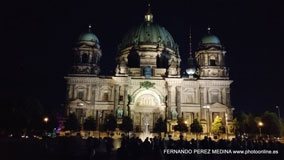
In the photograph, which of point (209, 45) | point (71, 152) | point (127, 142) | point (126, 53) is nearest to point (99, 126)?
point (126, 53)

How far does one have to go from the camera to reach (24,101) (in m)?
55.6

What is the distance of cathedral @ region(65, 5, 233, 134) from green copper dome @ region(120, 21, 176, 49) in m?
9.23

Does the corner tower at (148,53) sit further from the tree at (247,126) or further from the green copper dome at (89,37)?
the tree at (247,126)

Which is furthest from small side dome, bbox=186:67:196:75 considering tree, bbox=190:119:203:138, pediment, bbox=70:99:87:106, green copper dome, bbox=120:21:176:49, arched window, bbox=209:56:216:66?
pediment, bbox=70:99:87:106

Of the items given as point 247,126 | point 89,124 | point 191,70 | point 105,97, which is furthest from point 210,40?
point 89,124

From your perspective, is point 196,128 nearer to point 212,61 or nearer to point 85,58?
point 212,61

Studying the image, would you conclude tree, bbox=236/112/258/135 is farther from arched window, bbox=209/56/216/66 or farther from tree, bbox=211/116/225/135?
arched window, bbox=209/56/216/66

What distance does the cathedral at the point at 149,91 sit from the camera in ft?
185

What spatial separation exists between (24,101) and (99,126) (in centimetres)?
1472

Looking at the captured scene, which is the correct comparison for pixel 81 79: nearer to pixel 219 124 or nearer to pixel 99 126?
pixel 99 126

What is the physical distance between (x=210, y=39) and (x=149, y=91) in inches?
724

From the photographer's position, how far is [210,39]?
212ft

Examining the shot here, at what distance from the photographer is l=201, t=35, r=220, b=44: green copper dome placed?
64081 mm

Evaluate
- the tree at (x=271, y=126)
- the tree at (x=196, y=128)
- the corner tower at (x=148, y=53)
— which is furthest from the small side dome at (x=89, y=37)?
the tree at (x=271, y=126)
